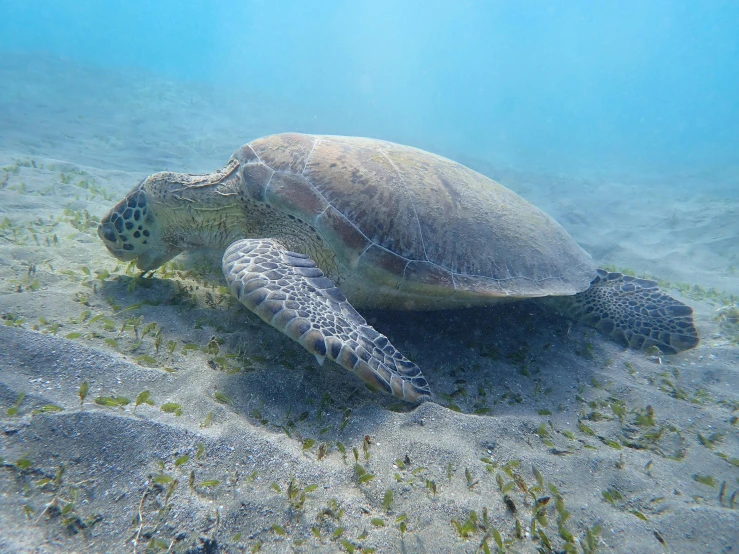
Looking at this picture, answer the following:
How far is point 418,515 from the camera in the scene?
64.2 inches

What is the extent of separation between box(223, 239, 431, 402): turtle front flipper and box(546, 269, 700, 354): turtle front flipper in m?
2.44

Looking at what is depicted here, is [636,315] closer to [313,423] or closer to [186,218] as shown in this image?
[313,423]

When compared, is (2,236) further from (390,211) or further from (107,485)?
(390,211)

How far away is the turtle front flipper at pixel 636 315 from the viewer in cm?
355

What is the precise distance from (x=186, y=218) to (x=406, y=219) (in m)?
2.11

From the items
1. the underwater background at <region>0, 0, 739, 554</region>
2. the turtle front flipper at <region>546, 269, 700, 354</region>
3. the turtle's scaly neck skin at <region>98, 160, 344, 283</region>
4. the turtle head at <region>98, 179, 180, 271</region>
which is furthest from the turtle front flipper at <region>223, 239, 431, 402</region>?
the turtle front flipper at <region>546, 269, 700, 354</region>

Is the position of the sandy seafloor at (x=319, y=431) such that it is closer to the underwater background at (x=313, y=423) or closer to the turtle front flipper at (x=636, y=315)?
the underwater background at (x=313, y=423)

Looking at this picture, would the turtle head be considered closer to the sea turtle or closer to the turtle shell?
the sea turtle

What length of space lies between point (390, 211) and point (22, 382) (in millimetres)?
2538

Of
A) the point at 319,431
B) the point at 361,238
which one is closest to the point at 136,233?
the point at 361,238

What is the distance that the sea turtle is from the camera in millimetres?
2799

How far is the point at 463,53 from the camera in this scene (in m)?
117

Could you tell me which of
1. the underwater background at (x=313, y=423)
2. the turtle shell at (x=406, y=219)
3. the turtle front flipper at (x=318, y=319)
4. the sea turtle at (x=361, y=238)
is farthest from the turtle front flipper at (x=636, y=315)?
the turtle front flipper at (x=318, y=319)

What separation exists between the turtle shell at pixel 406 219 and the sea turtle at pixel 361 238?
0.01m
